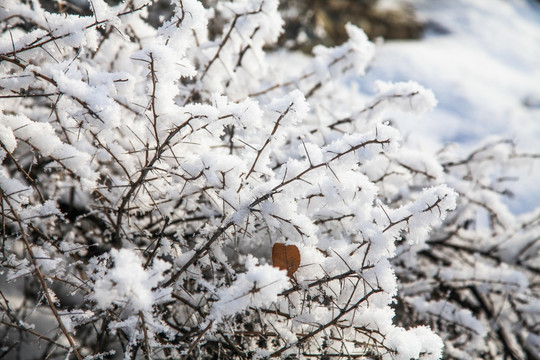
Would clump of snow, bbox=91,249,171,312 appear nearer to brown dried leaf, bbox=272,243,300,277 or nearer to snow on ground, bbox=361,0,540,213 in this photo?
brown dried leaf, bbox=272,243,300,277

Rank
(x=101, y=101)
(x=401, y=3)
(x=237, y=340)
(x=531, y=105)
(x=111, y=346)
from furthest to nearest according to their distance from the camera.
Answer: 1. (x=401, y=3)
2. (x=531, y=105)
3. (x=111, y=346)
4. (x=237, y=340)
5. (x=101, y=101)

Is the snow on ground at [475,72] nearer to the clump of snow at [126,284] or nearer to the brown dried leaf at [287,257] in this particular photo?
the brown dried leaf at [287,257]

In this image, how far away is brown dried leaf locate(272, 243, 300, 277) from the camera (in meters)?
1.19

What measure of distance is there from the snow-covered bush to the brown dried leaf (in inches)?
1.9

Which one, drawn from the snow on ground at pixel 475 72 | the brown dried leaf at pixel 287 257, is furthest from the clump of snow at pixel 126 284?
the snow on ground at pixel 475 72

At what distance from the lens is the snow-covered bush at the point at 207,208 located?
42.6 inches

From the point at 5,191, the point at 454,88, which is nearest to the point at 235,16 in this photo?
the point at 5,191

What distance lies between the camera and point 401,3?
24.9 feet

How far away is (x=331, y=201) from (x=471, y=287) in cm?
143

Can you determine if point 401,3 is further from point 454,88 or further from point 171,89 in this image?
point 171,89

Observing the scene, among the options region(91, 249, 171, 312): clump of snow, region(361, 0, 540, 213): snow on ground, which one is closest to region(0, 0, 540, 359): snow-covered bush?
region(91, 249, 171, 312): clump of snow

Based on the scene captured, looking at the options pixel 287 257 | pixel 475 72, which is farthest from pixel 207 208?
pixel 475 72

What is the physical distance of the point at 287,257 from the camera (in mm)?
1200

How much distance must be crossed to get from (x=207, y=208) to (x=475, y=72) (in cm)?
527
